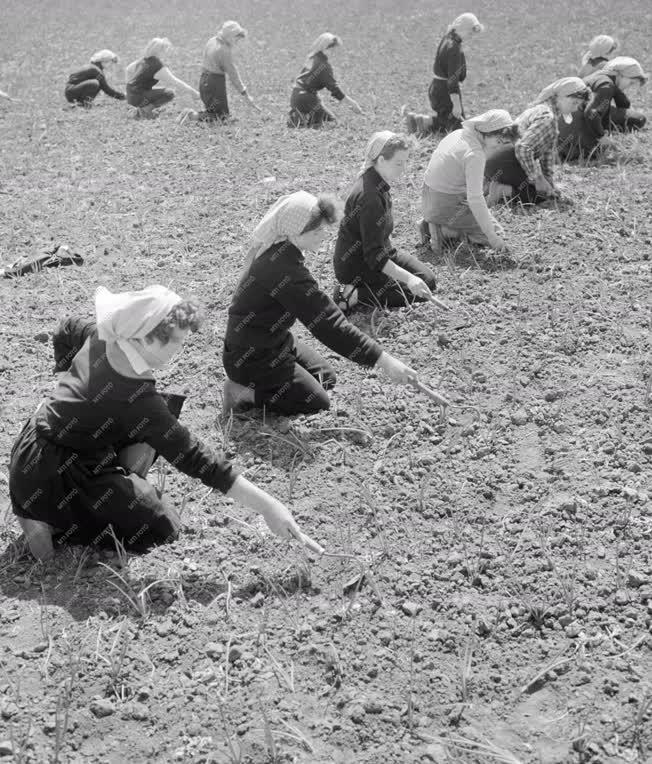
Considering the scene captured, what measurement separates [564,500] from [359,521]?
947 millimetres

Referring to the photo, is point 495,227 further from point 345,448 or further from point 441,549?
point 441,549

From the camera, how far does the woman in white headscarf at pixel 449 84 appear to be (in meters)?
9.88

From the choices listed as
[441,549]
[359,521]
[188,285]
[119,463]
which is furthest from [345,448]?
[188,285]

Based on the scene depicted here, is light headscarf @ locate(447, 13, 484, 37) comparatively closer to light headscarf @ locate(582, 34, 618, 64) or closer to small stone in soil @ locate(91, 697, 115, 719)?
light headscarf @ locate(582, 34, 618, 64)

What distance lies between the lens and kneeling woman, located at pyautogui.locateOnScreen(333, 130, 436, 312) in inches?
222

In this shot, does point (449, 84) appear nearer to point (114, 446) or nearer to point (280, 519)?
point (114, 446)

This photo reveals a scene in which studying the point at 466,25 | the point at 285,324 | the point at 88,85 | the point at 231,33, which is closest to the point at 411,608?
the point at 285,324

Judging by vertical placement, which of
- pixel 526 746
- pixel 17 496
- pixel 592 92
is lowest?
pixel 526 746

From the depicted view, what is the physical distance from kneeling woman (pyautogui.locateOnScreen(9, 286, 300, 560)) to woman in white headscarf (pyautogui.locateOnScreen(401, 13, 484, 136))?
7.08m

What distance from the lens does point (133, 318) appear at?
346 cm

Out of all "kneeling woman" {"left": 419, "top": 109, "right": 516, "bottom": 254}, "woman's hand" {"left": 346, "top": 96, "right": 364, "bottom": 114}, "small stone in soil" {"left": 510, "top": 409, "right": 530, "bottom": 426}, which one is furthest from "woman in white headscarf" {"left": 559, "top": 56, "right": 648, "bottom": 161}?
"small stone in soil" {"left": 510, "top": 409, "right": 530, "bottom": 426}

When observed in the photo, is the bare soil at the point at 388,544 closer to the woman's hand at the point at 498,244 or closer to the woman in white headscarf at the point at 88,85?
the woman's hand at the point at 498,244

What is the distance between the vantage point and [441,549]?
394 centimetres

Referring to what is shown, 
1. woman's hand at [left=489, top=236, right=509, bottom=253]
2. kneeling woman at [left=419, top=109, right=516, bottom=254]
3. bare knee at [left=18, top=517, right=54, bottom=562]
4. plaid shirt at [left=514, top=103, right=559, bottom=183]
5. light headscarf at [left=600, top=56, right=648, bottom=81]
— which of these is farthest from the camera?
light headscarf at [left=600, top=56, right=648, bottom=81]
